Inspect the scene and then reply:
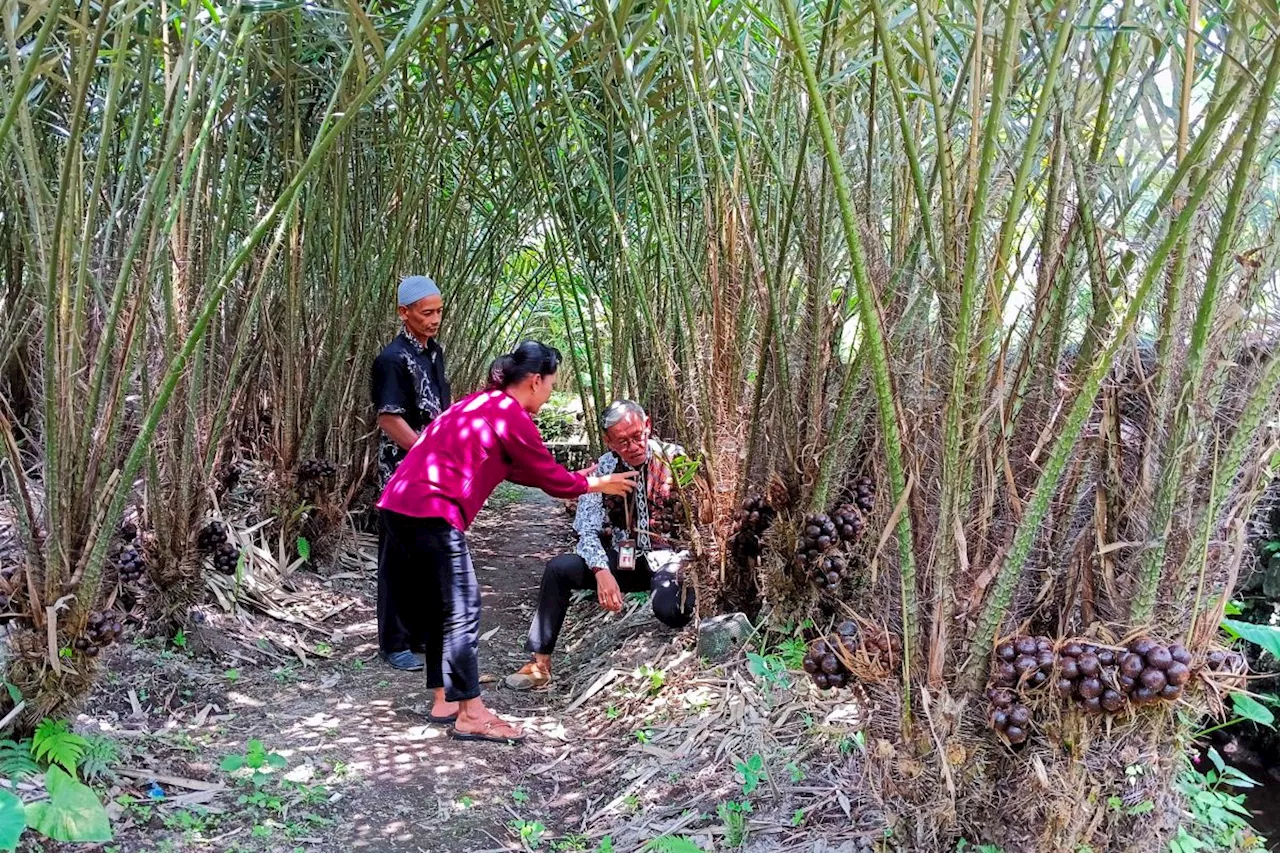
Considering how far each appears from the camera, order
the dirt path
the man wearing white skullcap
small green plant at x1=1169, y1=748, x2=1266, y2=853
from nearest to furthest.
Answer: small green plant at x1=1169, y1=748, x2=1266, y2=853
the dirt path
the man wearing white skullcap

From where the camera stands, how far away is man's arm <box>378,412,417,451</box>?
10.2 feet

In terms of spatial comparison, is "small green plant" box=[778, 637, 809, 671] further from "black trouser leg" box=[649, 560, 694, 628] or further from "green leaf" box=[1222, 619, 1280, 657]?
"green leaf" box=[1222, 619, 1280, 657]

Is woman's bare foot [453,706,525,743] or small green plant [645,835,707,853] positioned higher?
small green plant [645,835,707,853]

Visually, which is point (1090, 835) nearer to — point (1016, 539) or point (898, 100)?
point (1016, 539)

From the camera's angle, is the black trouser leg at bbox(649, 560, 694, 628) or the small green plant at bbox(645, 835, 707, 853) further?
the black trouser leg at bbox(649, 560, 694, 628)

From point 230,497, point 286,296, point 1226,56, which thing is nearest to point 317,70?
point 286,296

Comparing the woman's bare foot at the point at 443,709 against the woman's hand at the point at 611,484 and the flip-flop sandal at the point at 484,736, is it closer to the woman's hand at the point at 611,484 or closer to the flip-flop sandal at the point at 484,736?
the flip-flop sandal at the point at 484,736

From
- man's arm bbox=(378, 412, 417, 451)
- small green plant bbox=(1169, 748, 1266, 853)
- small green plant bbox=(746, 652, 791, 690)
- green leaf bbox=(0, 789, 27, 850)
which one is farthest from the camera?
man's arm bbox=(378, 412, 417, 451)

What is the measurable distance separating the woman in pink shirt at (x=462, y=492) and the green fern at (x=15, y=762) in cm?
88

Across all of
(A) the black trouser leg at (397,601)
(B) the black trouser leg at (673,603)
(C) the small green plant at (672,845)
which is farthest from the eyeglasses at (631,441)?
(C) the small green plant at (672,845)

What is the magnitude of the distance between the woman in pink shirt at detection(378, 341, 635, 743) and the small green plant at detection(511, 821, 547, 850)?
1.27ft

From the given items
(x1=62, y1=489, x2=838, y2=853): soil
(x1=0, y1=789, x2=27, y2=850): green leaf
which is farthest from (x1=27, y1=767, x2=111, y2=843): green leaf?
(x1=62, y1=489, x2=838, y2=853): soil

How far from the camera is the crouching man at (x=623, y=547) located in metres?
2.73

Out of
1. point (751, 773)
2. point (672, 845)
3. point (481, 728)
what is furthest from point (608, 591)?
point (672, 845)
